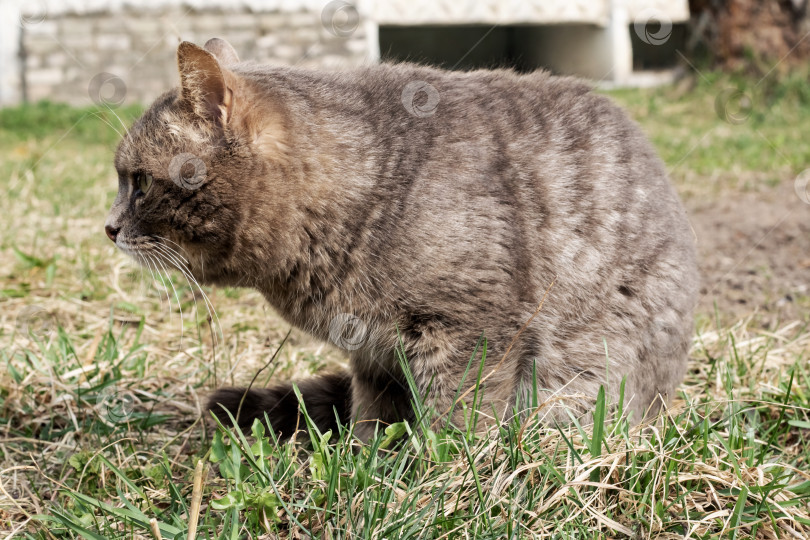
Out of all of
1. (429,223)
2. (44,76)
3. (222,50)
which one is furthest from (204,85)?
(44,76)

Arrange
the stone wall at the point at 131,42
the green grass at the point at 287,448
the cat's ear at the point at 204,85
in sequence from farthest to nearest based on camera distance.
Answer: the stone wall at the point at 131,42
the cat's ear at the point at 204,85
the green grass at the point at 287,448

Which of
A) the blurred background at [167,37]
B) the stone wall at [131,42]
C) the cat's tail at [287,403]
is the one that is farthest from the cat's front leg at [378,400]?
the stone wall at [131,42]

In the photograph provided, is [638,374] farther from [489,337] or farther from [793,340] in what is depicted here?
[793,340]

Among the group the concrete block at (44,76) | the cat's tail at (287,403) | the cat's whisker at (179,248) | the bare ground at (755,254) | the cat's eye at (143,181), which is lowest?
the bare ground at (755,254)

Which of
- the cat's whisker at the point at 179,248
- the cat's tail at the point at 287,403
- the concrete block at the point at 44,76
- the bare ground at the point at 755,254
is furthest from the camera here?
the concrete block at the point at 44,76

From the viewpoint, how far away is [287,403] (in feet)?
7.24

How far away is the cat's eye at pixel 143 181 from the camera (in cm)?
198

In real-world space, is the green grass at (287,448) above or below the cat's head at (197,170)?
below

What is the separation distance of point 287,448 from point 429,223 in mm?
608

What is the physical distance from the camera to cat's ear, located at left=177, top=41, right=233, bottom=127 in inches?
69.9

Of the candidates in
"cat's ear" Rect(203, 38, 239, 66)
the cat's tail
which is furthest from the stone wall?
the cat's tail

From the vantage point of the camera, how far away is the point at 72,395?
7.19 ft

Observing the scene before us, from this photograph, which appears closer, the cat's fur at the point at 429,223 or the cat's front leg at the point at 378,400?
the cat's fur at the point at 429,223

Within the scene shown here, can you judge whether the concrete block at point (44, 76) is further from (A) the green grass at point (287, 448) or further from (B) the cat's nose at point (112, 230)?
(B) the cat's nose at point (112, 230)
